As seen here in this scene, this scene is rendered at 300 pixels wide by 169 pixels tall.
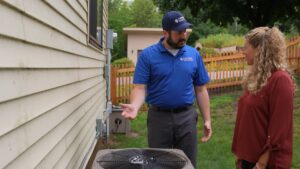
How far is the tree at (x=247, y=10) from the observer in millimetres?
16359

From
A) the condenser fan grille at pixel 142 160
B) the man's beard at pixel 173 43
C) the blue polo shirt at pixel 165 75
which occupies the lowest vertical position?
the condenser fan grille at pixel 142 160

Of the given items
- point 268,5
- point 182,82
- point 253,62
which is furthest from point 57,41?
point 268,5

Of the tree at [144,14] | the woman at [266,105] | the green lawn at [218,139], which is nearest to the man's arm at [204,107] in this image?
the woman at [266,105]

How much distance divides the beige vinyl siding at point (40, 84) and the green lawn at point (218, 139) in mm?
3124

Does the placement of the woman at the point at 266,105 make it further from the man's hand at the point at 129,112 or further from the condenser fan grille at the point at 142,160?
the man's hand at the point at 129,112

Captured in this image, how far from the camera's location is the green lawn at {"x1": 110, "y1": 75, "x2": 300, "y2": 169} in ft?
25.3

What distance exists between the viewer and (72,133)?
4691 mm

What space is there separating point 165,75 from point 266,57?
4.03 ft

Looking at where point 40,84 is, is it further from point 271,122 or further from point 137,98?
point 271,122

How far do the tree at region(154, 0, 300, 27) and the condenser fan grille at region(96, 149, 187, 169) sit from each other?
1315cm

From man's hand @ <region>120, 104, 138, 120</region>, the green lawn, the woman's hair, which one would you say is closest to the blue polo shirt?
man's hand @ <region>120, 104, 138, 120</region>

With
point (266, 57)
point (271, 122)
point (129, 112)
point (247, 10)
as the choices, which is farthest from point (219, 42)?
point (271, 122)

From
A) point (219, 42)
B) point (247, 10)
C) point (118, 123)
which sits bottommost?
point (118, 123)

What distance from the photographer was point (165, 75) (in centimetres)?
434
